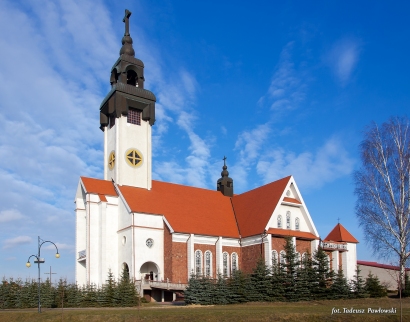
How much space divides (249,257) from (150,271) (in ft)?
28.9

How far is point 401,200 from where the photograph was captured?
→ 35.3 m

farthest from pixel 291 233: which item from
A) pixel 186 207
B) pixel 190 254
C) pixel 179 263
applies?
pixel 179 263

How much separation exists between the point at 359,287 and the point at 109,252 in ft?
65.1

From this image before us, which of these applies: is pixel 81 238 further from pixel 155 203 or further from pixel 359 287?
pixel 359 287

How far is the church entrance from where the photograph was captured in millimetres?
40781

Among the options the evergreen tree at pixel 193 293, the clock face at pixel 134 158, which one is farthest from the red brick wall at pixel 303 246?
the clock face at pixel 134 158

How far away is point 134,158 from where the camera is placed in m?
45.5

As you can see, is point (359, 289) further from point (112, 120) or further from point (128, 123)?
point (112, 120)

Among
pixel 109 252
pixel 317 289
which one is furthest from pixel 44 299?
pixel 317 289

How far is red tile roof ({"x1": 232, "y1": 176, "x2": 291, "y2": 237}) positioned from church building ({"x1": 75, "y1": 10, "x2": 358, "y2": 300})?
0.40ft

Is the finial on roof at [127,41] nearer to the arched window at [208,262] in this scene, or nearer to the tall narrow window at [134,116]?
the tall narrow window at [134,116]

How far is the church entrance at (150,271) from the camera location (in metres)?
40.8

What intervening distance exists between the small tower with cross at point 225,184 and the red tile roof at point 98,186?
43.1 ft

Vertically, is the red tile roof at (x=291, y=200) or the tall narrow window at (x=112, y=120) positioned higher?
the tall narrow window at (x=112, y=120)
